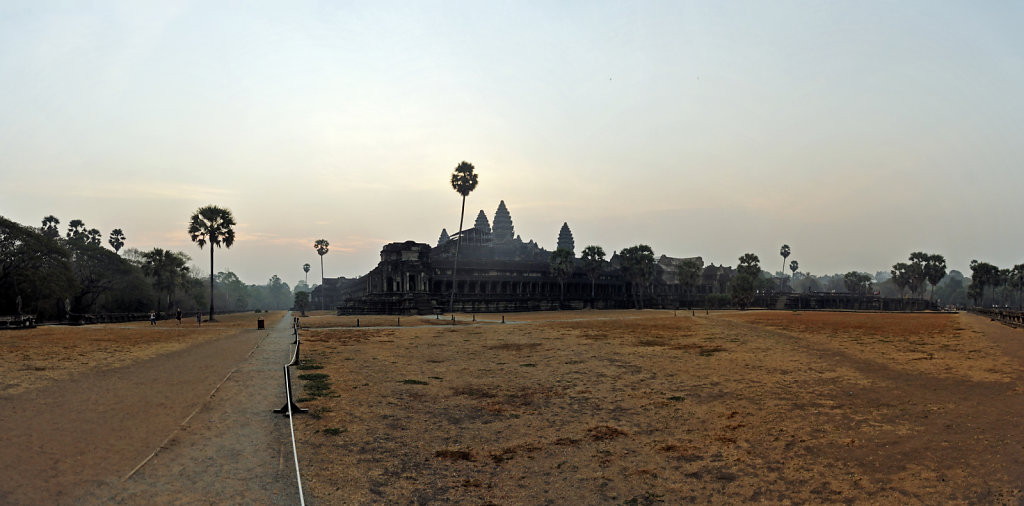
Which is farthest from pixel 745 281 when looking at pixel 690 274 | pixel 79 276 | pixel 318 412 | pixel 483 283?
pixel 79 276

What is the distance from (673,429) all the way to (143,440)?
12185 millimetres

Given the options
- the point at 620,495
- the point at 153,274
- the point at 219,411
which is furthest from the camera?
the point at 153,274

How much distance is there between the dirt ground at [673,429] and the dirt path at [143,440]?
3.80ft

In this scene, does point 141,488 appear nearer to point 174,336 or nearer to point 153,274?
point 174,336

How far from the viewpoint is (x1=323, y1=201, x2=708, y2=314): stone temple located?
3255 inches

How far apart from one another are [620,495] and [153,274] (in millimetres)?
93423

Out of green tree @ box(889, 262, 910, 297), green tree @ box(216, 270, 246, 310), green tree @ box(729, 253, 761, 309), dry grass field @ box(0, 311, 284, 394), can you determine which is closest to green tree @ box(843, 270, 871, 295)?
green tree @ box(889, 262, 910, 297)

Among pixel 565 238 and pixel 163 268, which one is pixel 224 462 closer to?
pixel 163 268

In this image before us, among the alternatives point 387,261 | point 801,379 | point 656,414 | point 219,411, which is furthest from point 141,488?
point 387,261

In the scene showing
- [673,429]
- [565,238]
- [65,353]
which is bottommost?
[673,429]

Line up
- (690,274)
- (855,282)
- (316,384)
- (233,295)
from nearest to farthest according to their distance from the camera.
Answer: (316,384) < (690,274) < (855,282) < (233,295)

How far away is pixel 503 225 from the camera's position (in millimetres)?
153500

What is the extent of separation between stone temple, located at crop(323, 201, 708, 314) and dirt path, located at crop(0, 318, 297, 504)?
58.2 m

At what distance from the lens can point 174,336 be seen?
123 feet
